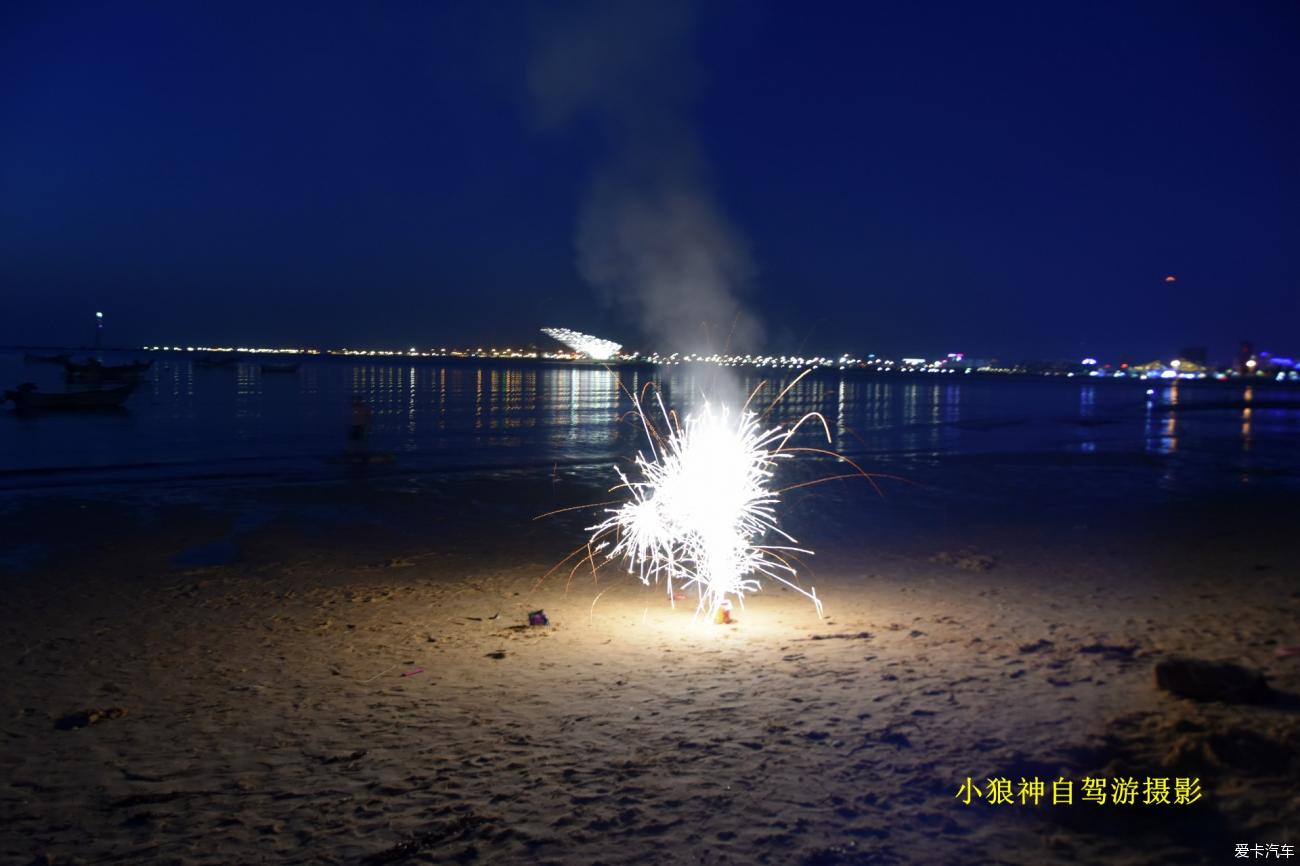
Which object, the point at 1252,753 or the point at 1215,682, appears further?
the point at 1215,682

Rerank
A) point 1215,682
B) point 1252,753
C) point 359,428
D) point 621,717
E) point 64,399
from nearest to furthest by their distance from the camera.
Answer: point 1252,753
point 1215,682
point 621,717
point 359,428
point 64,399

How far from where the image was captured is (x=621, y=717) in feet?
21.6

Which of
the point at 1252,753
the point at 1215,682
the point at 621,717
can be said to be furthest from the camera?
the point at 621,717

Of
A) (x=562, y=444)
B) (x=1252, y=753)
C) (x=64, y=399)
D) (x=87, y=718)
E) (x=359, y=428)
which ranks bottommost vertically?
(x=87, y=718)

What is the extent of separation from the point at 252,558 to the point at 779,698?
927 centimetres

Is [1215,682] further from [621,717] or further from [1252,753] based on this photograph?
[621,717]

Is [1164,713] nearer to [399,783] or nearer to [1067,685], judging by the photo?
[1067,685]

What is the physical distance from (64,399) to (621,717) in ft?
169

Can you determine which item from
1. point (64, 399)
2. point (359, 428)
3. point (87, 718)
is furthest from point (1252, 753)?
point (64, 399)

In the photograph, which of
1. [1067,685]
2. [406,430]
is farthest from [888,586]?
[406,430]

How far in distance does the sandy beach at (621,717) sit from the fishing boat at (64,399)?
41.1 meters

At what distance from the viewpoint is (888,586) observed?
1130 cm

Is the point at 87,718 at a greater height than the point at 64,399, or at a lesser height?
lesser

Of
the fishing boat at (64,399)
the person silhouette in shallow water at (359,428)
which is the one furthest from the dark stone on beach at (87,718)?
the fishing boat at (64,399)
